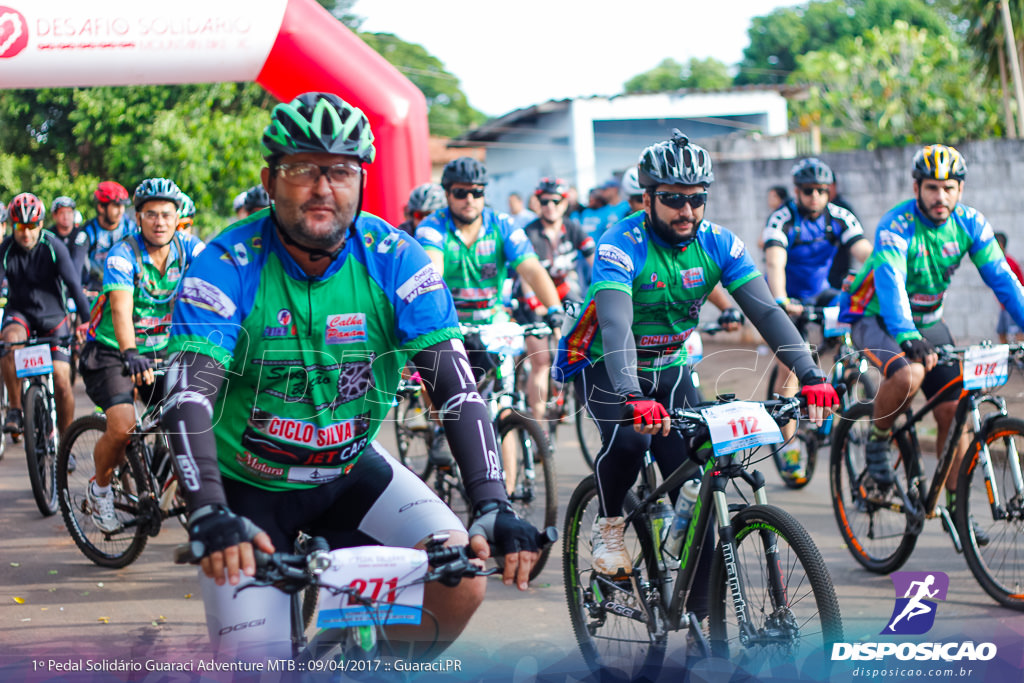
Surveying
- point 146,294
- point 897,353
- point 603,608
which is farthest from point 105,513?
point 897,353

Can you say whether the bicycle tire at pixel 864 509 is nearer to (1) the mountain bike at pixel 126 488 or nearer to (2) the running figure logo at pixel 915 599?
(2) the running figure logo at pixel 915 599

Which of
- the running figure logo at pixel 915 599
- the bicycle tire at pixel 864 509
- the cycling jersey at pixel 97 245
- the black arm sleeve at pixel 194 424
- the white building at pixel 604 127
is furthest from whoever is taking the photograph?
the white building at pixel 604 127

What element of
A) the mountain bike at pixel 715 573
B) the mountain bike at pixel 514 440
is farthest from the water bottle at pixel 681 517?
the mountain bike at pixel 514 440

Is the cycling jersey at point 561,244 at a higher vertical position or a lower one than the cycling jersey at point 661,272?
higher

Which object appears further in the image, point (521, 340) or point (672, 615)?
point (521, 340)

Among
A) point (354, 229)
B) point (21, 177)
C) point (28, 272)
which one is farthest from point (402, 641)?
point (21, 177)

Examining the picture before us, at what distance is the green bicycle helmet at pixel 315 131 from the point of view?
3.00m

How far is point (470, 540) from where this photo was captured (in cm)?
271

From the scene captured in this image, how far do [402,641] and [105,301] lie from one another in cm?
437

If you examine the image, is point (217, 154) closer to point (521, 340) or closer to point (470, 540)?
point (521, 340)

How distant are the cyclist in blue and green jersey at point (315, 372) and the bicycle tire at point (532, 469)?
118 inches

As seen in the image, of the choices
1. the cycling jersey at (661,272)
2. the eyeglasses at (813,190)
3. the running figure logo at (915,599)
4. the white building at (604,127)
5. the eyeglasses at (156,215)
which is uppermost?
the white building at (604,127)

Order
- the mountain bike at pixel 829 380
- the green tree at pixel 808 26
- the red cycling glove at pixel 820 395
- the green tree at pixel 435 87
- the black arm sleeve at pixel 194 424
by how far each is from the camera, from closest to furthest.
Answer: the black arm sleeve at pixel 194 424 < the red cycling glove at pixel 820 395 < the mountain bike at pixel 829 380 < the green tree at pixel 435 87 < the green tree at pixel 808 26

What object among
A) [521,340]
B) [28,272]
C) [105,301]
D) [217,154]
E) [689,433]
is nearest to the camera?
[689,433]
